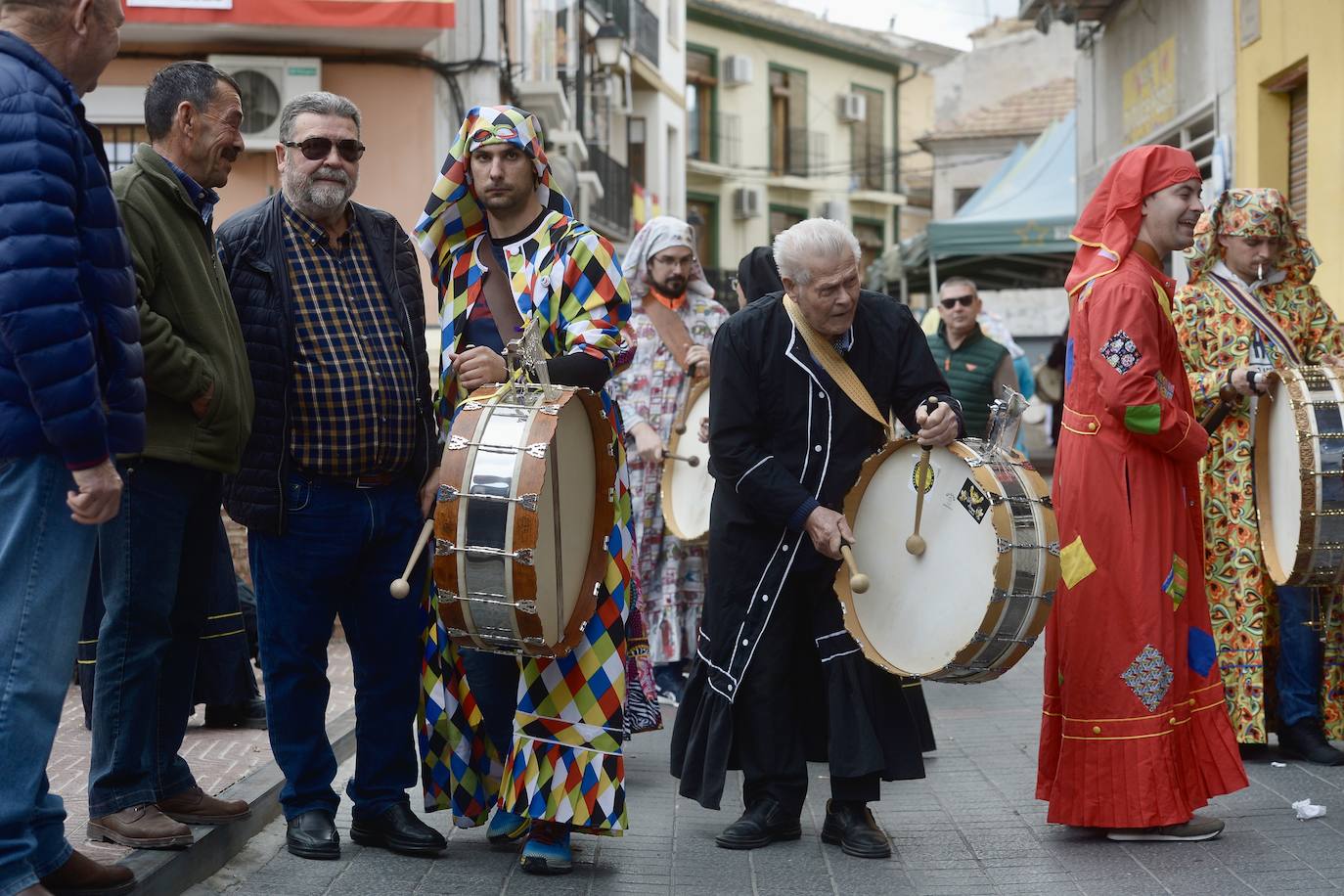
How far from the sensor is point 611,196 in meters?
32.8

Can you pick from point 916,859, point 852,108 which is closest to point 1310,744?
point 916,859

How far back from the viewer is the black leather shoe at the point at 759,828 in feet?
18.0

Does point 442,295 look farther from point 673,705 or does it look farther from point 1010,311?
point 1010,311

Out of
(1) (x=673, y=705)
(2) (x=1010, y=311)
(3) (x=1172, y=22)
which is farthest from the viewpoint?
(2) (x=1010, y=311)

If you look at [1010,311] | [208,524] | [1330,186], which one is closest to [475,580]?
[208,524]

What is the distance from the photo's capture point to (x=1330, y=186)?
10906mm

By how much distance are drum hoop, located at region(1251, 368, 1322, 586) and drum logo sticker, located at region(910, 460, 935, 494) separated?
66.1 inches

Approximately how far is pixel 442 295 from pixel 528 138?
1.94ft

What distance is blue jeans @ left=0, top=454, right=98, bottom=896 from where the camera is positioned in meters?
3.78

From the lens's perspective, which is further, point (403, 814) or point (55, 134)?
point (403, 814)

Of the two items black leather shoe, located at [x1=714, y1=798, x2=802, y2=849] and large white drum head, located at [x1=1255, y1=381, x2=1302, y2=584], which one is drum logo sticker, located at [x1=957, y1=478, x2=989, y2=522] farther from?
large white drum head, located at [x1=1255, y1=381, x2=1302, y2=584]

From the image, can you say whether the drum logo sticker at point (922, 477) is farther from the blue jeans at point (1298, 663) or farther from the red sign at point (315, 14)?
the red sign at point (315, 14)

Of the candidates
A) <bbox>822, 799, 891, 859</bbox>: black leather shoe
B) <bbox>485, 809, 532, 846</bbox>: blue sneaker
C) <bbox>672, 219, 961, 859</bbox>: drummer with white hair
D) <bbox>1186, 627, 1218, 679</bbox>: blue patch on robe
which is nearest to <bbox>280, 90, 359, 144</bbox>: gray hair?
<bbox>672, 219, 961, 859</bbox>: drummer with white hair

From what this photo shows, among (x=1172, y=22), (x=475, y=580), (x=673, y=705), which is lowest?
(x=673, y=705)
